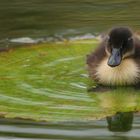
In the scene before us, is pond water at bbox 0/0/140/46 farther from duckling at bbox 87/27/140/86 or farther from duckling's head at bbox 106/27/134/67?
duckling's head at bbox 106/27/134/67

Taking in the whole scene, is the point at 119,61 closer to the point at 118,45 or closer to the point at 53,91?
the point at 118,45

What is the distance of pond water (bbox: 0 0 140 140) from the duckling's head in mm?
265

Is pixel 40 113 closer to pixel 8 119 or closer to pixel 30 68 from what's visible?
pixel 8 119

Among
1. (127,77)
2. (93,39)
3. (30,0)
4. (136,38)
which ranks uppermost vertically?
(30,0)

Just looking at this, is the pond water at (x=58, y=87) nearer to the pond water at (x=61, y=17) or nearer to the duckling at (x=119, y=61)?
the pond water at (x=61, y=17)

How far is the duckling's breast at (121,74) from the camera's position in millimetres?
5992

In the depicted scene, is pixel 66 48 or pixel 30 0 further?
pixel 30 0

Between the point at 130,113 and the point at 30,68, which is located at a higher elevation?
the point at 30,68

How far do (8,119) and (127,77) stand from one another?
128 cm

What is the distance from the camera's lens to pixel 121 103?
5.47m

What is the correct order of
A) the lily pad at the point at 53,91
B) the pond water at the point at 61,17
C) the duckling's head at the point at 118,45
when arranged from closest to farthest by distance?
the lily pad at the point at 53,91 → the duckling's head at the point at 118,45 → the pond water at the point at 61,17

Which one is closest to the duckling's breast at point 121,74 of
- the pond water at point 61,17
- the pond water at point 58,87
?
the pond water at point 58,87

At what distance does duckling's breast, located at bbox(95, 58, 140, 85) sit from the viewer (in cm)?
599

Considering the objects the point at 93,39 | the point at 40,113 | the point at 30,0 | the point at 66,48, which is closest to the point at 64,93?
the point at 40,113
